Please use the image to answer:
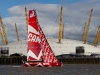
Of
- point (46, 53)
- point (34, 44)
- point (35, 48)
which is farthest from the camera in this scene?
point (46, 53)

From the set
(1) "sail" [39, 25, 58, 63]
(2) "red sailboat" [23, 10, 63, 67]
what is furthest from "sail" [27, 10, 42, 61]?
(1) "sail" [39, 25, 58, 63]

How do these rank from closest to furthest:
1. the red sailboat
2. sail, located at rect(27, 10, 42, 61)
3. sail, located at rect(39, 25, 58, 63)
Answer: the red sailboat, sail, located at rect(27, 10, 42, 61), sail, located at rect(39, 25, 58, 63)

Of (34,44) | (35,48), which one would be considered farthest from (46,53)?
(34,44)

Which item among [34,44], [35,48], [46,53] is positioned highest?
[34,44]

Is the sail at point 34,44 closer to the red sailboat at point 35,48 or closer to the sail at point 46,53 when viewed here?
the red sailboat at point 35,48

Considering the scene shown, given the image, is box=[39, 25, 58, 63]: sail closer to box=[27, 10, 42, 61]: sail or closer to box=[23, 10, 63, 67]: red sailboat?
box=[23, 10, 63, 67]: red sailboat

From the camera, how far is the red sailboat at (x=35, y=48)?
95.6 metres

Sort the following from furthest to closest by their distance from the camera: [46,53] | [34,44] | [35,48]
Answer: [46,53] → [34,44] → [35,48]

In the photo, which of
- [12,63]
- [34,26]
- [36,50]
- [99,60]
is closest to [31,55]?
[36,50]

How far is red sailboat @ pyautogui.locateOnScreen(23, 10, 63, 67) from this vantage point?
95.6 m

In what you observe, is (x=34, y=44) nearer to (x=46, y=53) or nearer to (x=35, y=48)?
(x=35, y=48)

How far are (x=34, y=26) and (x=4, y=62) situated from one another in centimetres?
8184

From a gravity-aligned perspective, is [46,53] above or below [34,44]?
below

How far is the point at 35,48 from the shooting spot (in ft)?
317
